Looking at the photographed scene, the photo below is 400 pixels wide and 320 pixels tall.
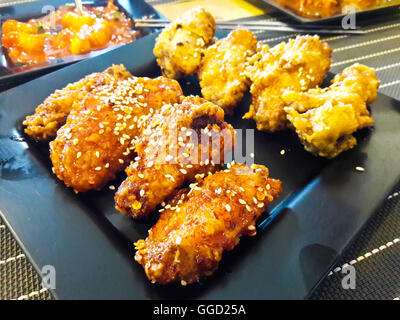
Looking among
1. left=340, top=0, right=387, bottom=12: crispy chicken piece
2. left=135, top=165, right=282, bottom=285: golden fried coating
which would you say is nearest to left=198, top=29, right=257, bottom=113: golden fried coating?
→ left=135, top=165, right=282, bottom=285: golden fried coating

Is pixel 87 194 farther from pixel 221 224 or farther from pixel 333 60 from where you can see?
pixel 333 60

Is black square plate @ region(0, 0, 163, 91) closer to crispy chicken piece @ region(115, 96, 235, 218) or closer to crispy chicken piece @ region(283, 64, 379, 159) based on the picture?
crispy chicken piece @ region(115, 96, 235, 218)

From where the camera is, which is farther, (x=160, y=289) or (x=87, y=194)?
(x=87, y=194)

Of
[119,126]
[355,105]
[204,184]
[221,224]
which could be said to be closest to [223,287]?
[221,224]

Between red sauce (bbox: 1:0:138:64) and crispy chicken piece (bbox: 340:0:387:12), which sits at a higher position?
red sauce (bbox: 1:0:138:64)

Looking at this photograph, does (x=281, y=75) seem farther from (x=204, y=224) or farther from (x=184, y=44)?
(x=204, y=224)

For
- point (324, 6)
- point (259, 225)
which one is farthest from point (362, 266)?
point (324, 6)
